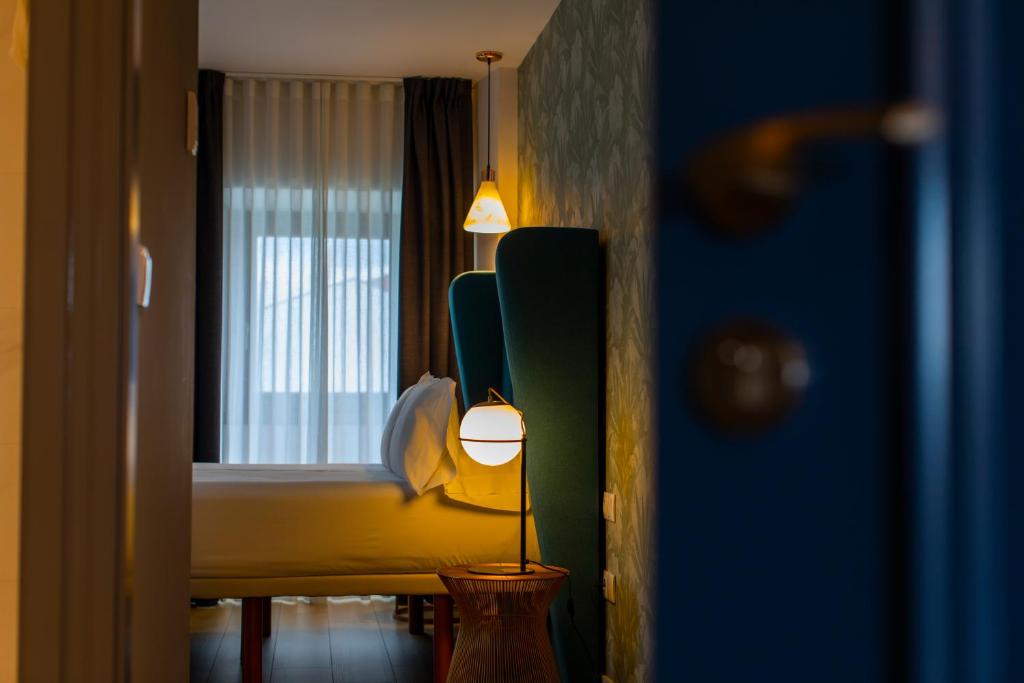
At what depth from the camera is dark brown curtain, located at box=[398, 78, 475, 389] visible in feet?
18.3

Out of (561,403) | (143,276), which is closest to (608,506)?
(561,403)

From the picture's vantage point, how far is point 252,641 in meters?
3.38

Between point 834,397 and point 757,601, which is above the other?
point 834,397

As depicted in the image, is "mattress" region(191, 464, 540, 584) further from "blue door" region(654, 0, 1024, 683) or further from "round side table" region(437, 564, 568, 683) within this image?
"blue door" region(654, 0, 1024, 683)

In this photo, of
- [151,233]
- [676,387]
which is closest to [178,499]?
[151,233]

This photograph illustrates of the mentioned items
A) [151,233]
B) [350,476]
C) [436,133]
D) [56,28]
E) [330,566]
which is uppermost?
[436,133]

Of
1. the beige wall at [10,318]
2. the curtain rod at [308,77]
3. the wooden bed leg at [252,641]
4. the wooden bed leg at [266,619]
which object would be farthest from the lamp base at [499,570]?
the curtain rod at [308,77]

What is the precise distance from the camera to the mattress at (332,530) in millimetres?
3373

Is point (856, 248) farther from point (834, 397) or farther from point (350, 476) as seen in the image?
point (350, 476)

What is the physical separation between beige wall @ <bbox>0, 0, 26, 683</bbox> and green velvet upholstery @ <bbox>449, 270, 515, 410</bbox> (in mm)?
2828

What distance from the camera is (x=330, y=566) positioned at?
3.43 meters

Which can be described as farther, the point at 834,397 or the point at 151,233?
the point at 151,233

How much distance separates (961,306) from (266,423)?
5.30 metres

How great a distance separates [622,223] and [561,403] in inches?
24.9
